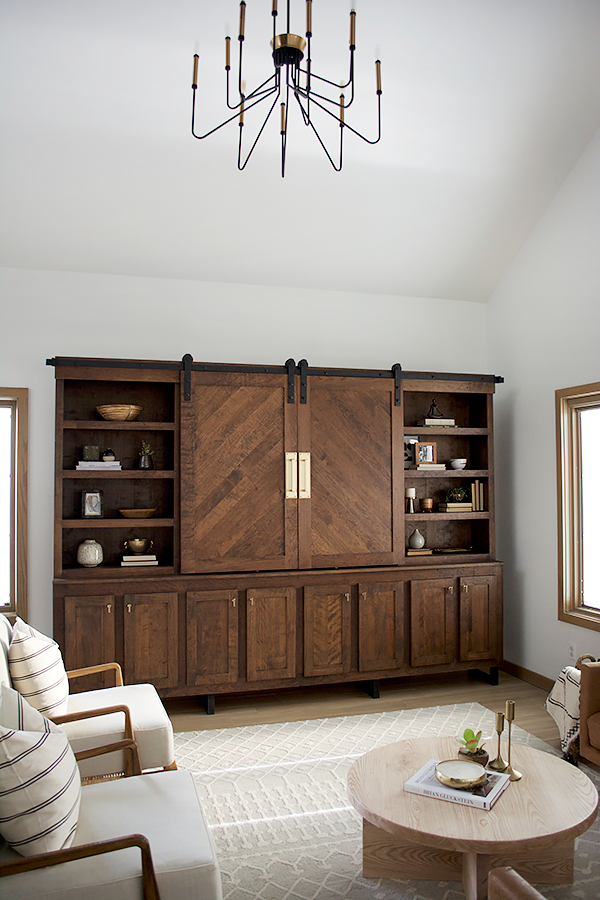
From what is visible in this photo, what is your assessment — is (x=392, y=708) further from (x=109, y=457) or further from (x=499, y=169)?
(x=499, y=169)

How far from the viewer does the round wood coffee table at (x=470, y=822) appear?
6.97 feet

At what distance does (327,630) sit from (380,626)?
1.27 feet

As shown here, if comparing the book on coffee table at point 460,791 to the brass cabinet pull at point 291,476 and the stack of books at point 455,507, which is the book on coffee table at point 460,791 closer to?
the brass cabinet pull at point 291,476

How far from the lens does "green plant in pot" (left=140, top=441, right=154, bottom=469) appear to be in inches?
181

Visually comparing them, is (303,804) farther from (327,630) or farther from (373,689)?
(373,689)

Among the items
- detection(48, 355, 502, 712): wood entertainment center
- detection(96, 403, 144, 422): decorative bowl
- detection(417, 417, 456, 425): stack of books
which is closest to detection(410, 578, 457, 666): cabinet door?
detection(48, 355, 502, 712): wood entertainment center

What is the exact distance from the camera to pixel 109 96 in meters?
3.63

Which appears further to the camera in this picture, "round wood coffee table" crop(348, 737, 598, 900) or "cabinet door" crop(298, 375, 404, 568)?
"cabinet door" crop(298, 375, 404, 568)

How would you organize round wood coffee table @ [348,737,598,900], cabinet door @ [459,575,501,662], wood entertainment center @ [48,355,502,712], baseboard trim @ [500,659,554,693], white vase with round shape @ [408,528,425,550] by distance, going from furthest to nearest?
white vase with round shape @ [408,528,425,550] < cabinet door @ [459,575,501,662] < baseboard trim @ [500,659,554,693] < wood entertainment center @ [48,355,502,712] < round wood coffee table @ [348,737,598,900]

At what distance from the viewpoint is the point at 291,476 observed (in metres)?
4.55

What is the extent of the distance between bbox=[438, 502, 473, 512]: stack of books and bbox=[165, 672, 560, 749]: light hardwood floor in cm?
126

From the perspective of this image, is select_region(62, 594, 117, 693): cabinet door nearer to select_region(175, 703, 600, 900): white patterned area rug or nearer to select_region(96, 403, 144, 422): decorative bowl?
select_region(175, 703, 600, 900): white patterned area rug

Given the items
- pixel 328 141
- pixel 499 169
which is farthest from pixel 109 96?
pixel 499 169

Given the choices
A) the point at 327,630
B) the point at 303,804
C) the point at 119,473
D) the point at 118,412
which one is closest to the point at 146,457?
the point at 119,473
